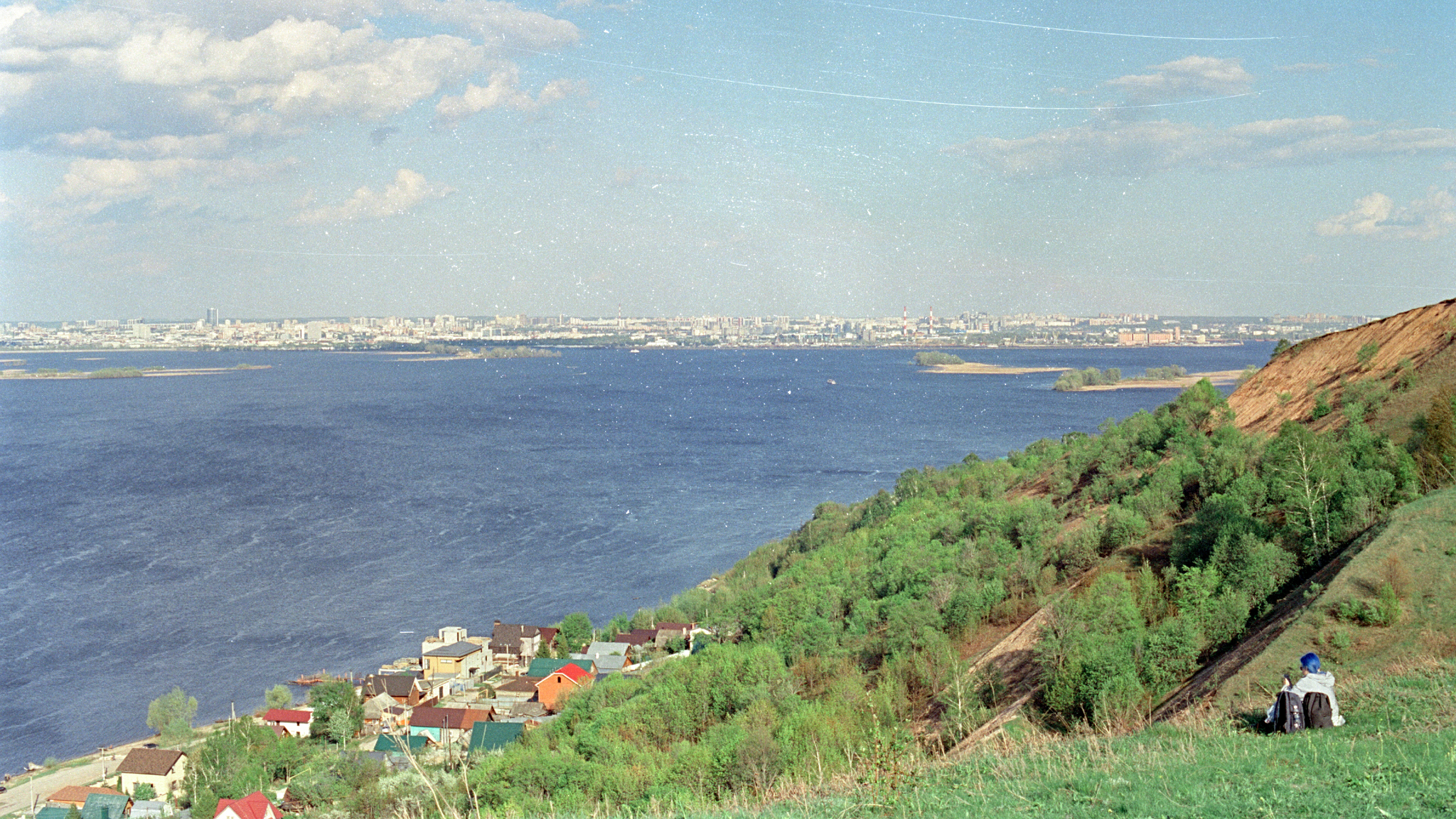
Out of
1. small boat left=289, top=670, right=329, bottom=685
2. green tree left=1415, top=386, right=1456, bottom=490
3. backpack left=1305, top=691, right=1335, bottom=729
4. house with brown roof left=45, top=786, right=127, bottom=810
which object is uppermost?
green tree left=1415, top=386, right=1456, bottom=490

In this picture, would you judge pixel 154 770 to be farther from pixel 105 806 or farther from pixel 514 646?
pixel 514 646

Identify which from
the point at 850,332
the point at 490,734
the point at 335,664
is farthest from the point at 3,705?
the point at 850,332

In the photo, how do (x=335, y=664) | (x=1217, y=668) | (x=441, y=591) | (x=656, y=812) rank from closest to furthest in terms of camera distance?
(x=656, y=812)
(x=1217, y=668)
(x=335, y=664)
(x=441, y=591)

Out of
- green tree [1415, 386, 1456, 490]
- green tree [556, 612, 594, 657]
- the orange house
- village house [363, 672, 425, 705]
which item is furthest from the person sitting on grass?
green tree [556, 612, 594, 657]

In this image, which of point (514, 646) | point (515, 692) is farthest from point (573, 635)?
point (515, 692)

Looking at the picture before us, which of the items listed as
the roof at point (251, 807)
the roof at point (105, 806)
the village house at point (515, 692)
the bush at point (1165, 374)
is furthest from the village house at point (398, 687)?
the bush at point (1165, 374)

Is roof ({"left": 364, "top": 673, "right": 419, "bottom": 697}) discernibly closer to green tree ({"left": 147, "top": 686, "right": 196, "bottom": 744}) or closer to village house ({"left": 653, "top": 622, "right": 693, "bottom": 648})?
green tree ({"left": 147, "top": 686, "right": 196, "bottom": 744})

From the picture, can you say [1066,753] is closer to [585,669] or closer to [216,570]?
[585,669]
